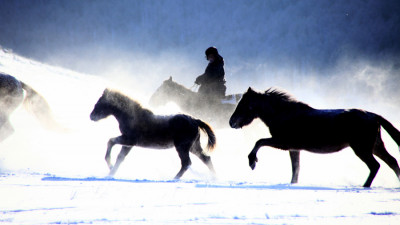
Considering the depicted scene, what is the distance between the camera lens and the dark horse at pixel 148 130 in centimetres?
532

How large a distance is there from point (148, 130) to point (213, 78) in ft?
13.3

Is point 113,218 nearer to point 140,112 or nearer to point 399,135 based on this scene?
point 140,112

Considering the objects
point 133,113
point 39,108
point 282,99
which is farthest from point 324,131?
point 39,108

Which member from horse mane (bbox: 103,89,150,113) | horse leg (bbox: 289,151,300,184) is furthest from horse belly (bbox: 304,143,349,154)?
horse mane (bbox: 103,89,150,113)

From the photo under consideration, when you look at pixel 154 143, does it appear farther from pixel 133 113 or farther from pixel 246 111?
pixel 246 111

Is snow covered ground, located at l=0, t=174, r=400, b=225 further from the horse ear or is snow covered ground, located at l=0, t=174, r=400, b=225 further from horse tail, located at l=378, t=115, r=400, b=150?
the horse ear

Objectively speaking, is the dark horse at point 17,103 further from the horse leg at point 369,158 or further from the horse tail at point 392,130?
the horse tail at point 392,130

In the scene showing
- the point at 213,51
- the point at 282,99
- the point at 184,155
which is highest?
the point at 213,51

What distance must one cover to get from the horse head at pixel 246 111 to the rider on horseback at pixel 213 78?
335 cm

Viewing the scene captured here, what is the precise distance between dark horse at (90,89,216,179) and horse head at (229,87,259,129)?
773 mm

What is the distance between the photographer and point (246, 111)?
540 cm

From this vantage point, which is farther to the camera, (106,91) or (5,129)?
(5,129)

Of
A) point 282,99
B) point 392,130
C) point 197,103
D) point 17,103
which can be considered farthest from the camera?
point 197,103

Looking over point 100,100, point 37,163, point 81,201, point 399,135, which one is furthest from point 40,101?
point 399,135
